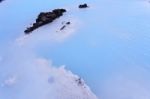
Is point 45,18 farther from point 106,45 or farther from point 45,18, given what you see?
point 106,45

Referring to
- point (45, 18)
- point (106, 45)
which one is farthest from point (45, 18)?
point (106, 45)

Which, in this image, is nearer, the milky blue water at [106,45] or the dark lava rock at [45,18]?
the milky blue water at [106,45]

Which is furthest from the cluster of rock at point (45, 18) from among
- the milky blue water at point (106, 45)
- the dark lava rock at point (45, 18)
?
the milky blue water at point (106, 45)

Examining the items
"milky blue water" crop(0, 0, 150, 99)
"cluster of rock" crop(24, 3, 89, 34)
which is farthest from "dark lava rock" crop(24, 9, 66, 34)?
"milky blue water" crop(0, 0, 150, 99)

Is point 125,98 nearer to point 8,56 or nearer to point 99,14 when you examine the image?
point 8,56

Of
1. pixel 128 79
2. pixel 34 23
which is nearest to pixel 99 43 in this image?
pixel 128 79

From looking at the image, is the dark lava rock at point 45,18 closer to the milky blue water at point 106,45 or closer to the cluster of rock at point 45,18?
the cluster of rock at point 45,18
